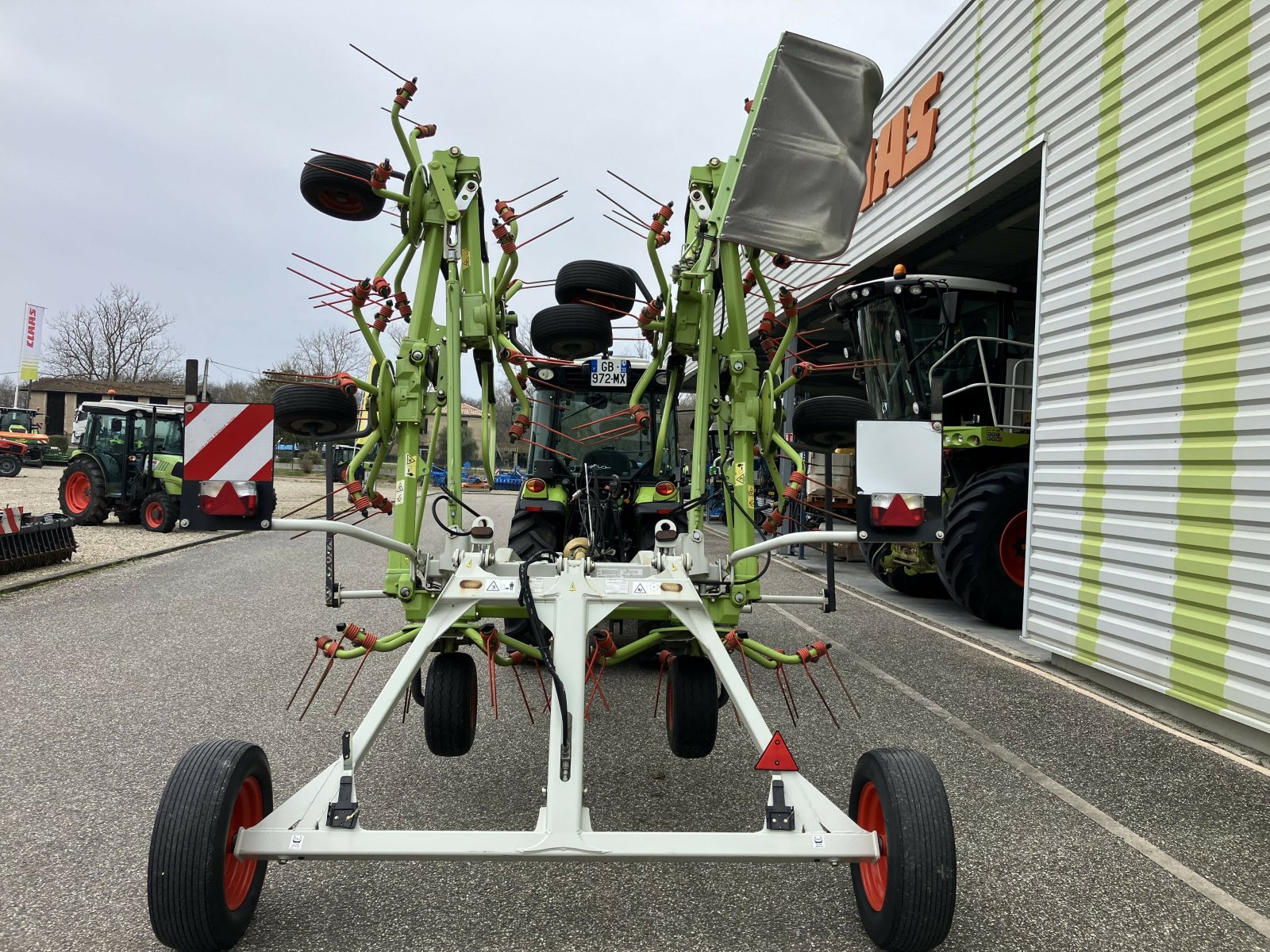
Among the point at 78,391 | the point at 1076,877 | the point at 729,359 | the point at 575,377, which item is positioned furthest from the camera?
the point at 78,391

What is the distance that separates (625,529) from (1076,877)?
3144 millimetres

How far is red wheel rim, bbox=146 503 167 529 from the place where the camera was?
13.3 meters

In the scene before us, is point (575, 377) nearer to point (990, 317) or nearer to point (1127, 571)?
point (1127, 571)

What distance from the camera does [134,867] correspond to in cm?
273

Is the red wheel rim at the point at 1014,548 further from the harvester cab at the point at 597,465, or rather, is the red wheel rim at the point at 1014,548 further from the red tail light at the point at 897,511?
the red tail light at the point at 897,511

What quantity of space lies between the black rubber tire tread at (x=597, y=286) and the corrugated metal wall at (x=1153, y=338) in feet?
10.7

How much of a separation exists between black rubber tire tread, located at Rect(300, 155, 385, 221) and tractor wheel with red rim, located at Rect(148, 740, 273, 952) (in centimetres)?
276

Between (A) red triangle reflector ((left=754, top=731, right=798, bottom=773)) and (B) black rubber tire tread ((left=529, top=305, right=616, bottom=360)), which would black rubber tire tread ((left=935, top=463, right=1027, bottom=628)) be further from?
(A) red triangle reflector ((left=754, top=731, right=798, bottom=773))

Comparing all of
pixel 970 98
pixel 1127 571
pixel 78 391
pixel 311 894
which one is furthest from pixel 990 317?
pixel 78 391

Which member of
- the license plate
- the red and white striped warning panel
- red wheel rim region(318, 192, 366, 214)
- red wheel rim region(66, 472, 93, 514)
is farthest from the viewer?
red wheel rim region(66, 472, 93, 514)

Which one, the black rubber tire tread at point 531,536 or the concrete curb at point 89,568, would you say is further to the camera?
the concrete curb at point 89,568

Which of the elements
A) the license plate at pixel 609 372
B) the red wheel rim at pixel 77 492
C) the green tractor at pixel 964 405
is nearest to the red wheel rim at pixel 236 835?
the license plate at pixel 609 372

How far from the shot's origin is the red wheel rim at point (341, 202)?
13.1 feet

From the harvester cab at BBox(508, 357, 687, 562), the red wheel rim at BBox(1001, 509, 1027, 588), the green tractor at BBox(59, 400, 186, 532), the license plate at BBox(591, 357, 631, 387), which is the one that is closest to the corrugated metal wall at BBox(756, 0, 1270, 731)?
the red wheel rim at BBox(1001, 509, 1027, 588)
